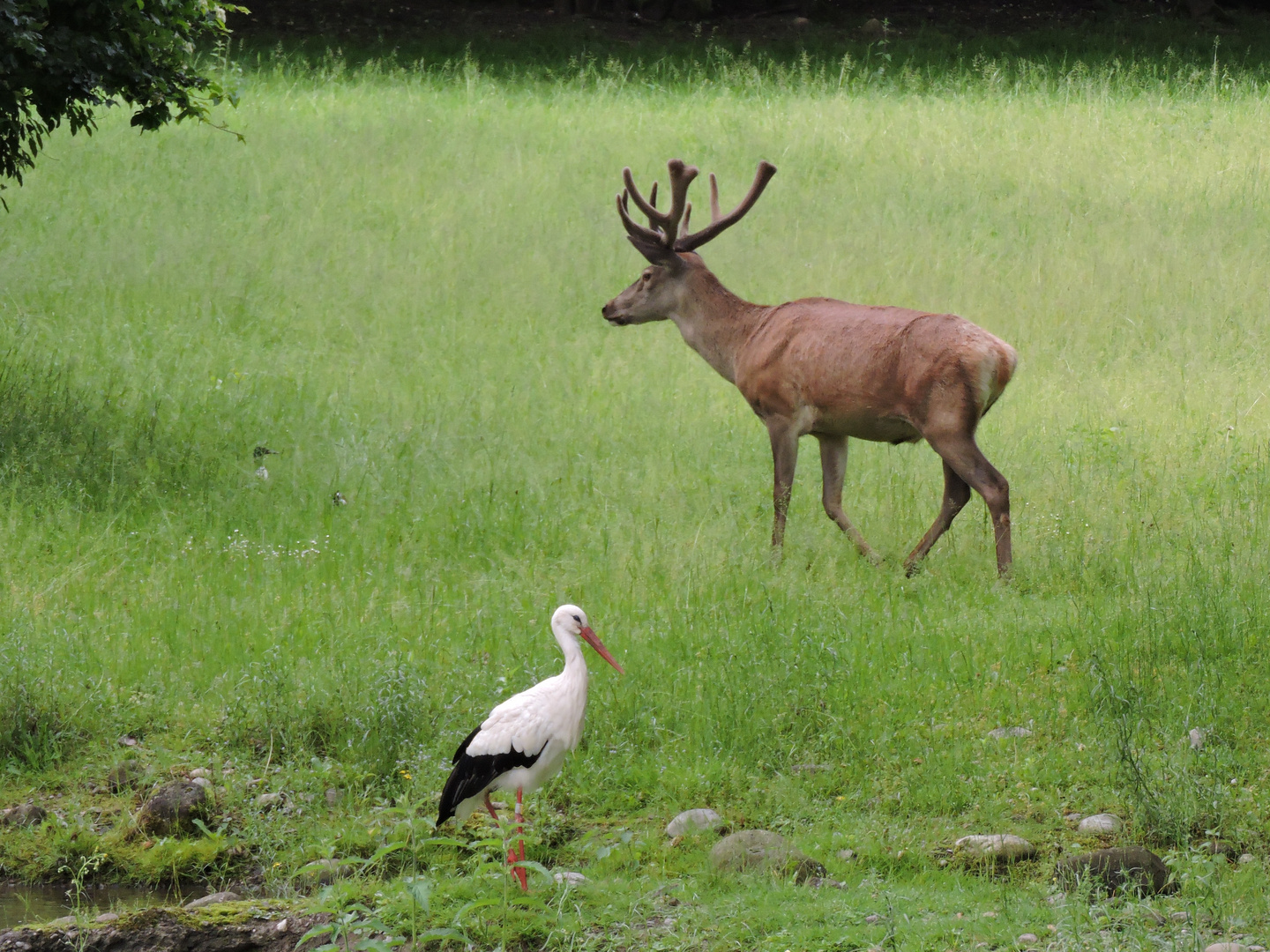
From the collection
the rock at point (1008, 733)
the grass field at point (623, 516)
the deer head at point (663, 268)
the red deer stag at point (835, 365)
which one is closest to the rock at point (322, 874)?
the grass field at point (623, 516)

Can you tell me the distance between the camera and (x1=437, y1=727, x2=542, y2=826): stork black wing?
5.51 m

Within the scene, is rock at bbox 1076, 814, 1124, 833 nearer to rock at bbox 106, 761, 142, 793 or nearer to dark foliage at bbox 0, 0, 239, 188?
rock at bbox 106, 761, 142, 793

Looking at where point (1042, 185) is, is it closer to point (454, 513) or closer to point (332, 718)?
point (454, 513)

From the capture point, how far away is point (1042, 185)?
60.0ft

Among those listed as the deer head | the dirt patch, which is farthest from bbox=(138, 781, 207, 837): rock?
the deer head

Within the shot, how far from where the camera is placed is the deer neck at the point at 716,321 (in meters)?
9.97

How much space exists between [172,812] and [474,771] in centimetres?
142

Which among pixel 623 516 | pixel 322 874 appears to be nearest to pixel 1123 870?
pixel 322 874

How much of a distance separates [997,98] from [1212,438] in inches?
439

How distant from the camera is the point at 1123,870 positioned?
5.23m

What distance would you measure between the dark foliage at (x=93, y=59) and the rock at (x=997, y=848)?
6629mm

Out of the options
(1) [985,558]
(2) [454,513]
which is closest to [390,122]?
(2) [454,513]

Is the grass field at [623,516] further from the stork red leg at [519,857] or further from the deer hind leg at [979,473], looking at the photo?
the deer hind leg at [979,473]

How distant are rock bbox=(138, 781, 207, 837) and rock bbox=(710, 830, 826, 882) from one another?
6.78ft
